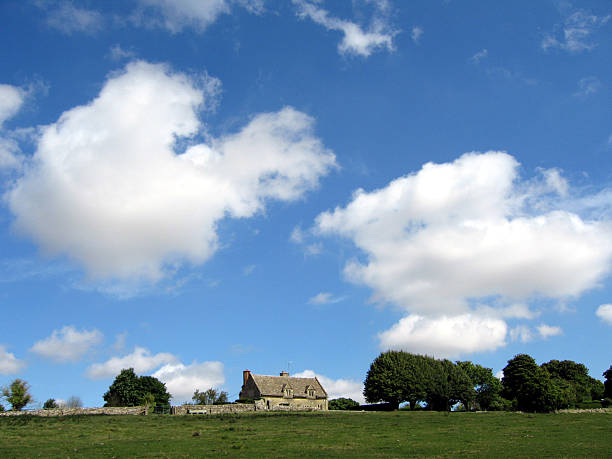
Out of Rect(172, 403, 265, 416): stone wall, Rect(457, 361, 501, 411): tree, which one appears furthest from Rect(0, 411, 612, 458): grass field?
Rect(457, 361, 501, 411): tree

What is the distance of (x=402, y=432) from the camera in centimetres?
3944

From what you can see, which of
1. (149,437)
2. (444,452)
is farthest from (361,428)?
(149,437)

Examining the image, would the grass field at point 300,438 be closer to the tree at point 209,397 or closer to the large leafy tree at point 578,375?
the tree at point 209,397

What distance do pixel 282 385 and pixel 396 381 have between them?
22120 millimetres

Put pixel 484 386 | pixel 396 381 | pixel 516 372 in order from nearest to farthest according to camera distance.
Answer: pixel 396 381 → pixel 516 372 → pixel 484 386

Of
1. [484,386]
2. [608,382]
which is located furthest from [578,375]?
[484,386]

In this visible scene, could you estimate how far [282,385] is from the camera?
93.3 metres

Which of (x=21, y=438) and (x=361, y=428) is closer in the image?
(x=21, y=438)

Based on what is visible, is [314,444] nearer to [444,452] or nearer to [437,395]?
[444,452]

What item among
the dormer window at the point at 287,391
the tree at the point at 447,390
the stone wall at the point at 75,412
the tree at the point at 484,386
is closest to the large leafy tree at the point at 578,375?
the tree at the point at 484,386

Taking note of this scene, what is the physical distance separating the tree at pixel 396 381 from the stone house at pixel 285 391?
39.4ft

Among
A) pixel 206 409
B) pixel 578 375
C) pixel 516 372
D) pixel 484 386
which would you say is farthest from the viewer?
pixel 578 375

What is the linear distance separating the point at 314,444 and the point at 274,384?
62.2m

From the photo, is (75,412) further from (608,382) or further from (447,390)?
(608,382)
